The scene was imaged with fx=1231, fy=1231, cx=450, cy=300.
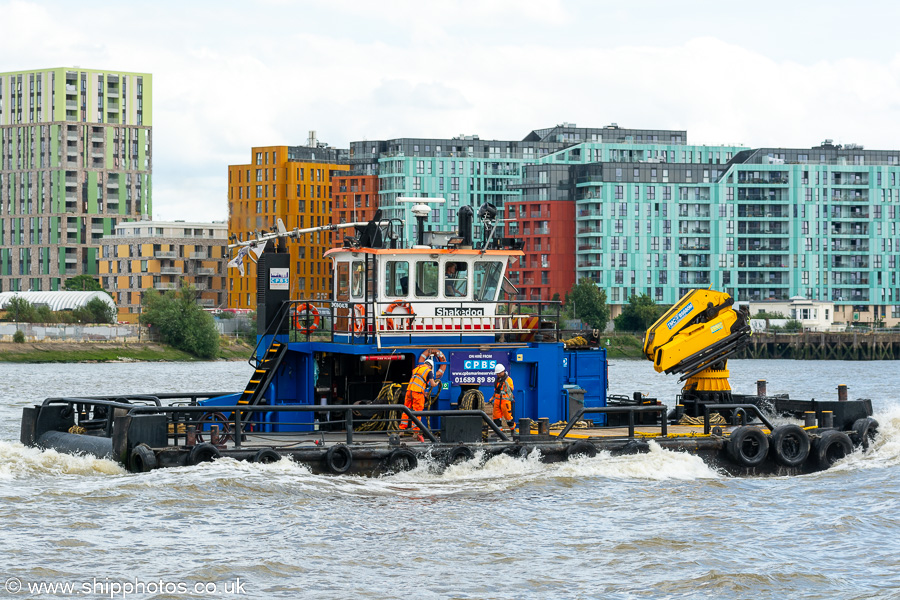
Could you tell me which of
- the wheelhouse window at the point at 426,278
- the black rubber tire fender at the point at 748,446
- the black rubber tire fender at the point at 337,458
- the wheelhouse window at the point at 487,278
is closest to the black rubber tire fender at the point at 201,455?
the black rubber tire fender at the point at 337,458

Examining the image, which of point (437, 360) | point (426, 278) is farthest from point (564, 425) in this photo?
point (426, 278)

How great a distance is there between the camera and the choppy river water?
1488 cm

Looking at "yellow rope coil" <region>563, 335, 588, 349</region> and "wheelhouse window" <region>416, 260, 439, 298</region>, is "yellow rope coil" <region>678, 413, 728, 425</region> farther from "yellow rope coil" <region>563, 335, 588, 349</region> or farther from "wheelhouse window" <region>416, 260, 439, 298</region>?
"wheelhouse window" <region>416, 260, 439, 298</region>

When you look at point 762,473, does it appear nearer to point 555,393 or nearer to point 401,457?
point 555,393

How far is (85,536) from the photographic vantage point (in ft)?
54.9

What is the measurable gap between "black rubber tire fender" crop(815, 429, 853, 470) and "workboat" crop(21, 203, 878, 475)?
3cm

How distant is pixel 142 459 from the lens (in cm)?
1834

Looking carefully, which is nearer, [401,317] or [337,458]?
[337,458]

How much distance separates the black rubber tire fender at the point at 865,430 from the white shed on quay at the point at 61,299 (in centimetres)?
11665

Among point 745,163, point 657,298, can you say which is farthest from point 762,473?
point 745,163

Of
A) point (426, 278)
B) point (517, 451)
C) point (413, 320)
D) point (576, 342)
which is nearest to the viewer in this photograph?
point (517, 451)

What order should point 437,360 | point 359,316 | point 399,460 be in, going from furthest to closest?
point 359,316 → point 437,360 → point 399,460

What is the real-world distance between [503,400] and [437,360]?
131cm

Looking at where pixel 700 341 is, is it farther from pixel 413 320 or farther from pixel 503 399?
pixel 413 320
